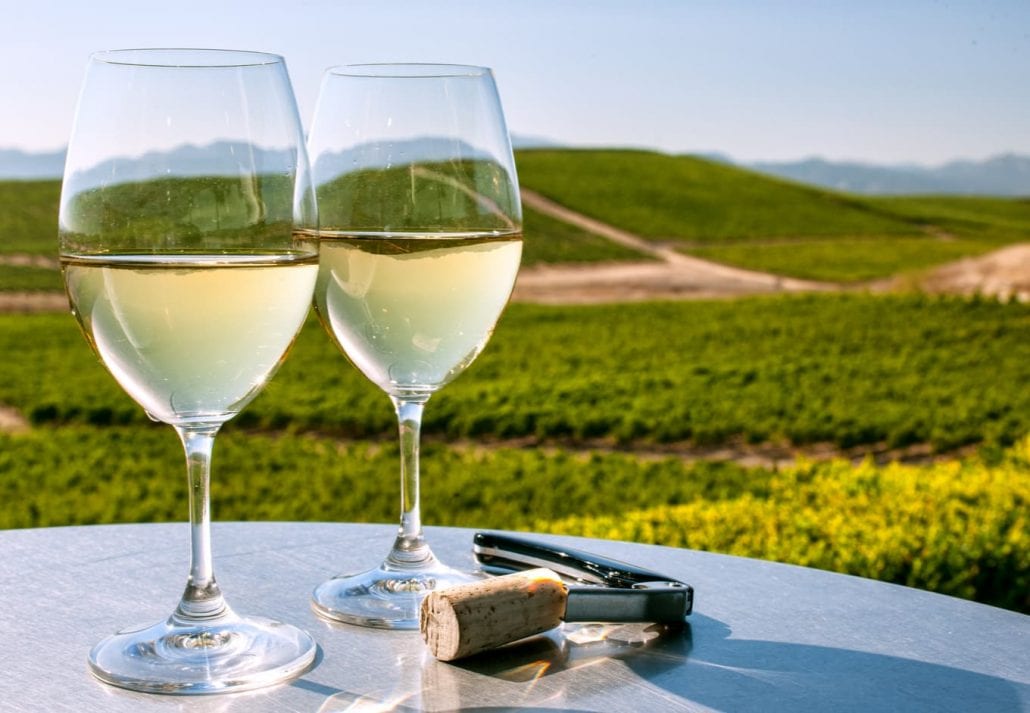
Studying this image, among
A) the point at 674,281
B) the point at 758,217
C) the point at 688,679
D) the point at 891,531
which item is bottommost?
the point at 891,531

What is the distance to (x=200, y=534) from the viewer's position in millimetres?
1507

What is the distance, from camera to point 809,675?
1532mm

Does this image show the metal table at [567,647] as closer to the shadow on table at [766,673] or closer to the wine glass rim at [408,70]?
the shadow on table at [766,673]

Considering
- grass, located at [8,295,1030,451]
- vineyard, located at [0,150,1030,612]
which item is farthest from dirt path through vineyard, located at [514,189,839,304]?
grass, located at [8,295,1030,451]

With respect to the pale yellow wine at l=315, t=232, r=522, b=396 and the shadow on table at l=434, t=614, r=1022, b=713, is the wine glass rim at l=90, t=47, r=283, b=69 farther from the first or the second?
the shadow on table at l=434, t=614, r=1022, b=713

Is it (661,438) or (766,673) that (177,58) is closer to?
(766,673)

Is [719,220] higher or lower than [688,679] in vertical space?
higher

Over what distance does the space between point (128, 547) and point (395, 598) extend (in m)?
0.60

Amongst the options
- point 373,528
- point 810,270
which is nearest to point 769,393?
point 373,528

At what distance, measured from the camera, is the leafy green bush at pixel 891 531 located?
614cm

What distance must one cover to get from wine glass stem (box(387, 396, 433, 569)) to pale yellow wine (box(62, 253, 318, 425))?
336mm

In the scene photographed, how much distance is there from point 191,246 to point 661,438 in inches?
479

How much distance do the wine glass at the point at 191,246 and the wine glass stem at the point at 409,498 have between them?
1.11 feet

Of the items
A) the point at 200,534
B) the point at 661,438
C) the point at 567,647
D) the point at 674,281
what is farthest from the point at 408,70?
the point at 674,281
